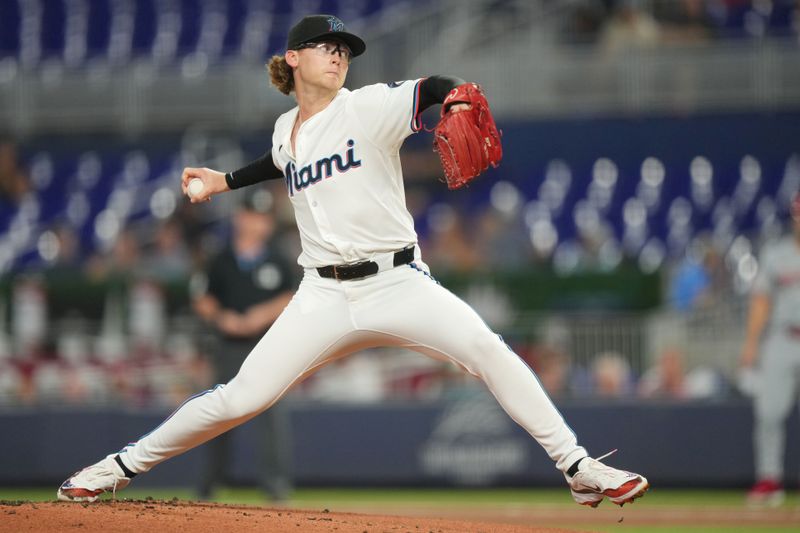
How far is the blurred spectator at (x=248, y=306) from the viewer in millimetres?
8570

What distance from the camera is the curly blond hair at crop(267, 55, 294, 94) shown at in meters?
5.33

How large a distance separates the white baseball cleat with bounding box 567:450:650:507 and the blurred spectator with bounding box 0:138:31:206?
12.4 m

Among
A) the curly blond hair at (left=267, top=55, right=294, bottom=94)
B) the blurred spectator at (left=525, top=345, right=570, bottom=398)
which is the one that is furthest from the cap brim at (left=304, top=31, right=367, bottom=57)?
the blurred spectator at (left=525, top=345, right=570, bottom=398)

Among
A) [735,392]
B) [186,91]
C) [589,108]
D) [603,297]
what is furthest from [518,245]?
[186,91]

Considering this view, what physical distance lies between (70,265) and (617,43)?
749 centimetres

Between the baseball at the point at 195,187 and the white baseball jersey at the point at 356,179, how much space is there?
1.87 feet

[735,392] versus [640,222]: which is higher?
[640,222]

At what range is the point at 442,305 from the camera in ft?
16.4

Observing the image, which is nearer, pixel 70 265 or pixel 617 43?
pixel 70 265

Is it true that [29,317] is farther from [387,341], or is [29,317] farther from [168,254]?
[387,341]

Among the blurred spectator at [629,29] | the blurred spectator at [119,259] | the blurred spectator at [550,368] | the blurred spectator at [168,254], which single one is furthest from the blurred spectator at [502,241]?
the blurred spectator at [119,259]

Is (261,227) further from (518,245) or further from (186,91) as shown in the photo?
(186,91)

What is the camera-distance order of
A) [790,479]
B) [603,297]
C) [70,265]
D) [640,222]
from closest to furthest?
[790,479] < [603,297] < [70,265] < [640,222]

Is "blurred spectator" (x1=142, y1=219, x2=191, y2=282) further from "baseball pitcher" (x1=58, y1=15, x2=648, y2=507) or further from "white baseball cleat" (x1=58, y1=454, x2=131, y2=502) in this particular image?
"baseball pitcher" (x1=58, y1=15, x2=648, y2=507)
